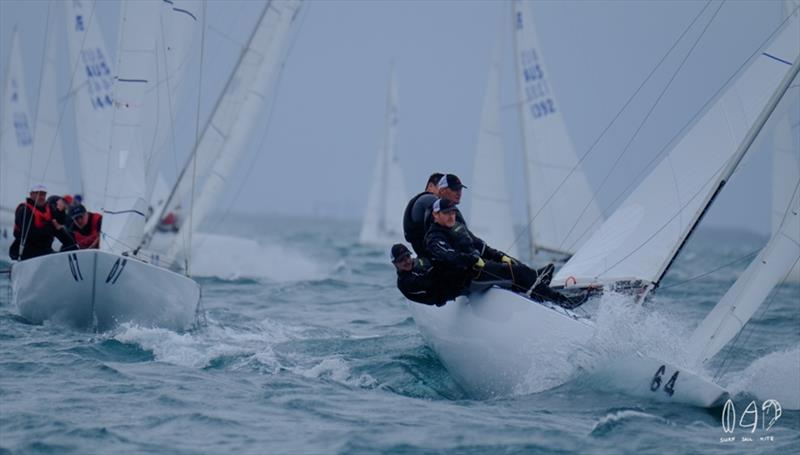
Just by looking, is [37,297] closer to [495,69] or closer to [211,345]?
[211,345]

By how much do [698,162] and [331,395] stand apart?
3556mm

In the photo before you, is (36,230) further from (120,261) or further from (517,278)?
(517,278)

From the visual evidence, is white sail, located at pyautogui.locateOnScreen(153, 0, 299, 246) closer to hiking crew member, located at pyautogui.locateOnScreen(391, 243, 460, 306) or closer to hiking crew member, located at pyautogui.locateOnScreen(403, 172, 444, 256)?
hiking crew member, located at pyautogui.locateOnScreen(403, 172, 444, 256)

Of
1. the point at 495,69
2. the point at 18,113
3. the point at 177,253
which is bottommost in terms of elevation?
the point at 177,253

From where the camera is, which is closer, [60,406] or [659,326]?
[60,406]

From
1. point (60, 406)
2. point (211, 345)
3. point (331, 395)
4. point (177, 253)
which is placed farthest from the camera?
point (177, 253)

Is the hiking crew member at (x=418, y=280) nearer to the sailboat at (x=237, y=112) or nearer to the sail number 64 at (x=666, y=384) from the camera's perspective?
the sail number 64 at (x=666, y=384)

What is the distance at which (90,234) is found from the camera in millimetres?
11422

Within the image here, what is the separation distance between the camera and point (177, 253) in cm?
1839

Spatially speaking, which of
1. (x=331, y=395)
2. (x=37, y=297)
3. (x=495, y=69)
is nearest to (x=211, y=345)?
(x=37, y=297)

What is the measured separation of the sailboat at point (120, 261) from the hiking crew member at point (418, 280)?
3.09 m

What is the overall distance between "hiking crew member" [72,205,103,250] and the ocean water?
101 cm

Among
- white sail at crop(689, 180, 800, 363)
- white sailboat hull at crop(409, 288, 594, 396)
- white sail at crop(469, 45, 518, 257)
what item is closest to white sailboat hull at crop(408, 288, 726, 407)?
white sailboat hull at crop(409, 288, 594, 396)

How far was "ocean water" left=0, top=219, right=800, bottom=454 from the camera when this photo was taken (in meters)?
6.26
